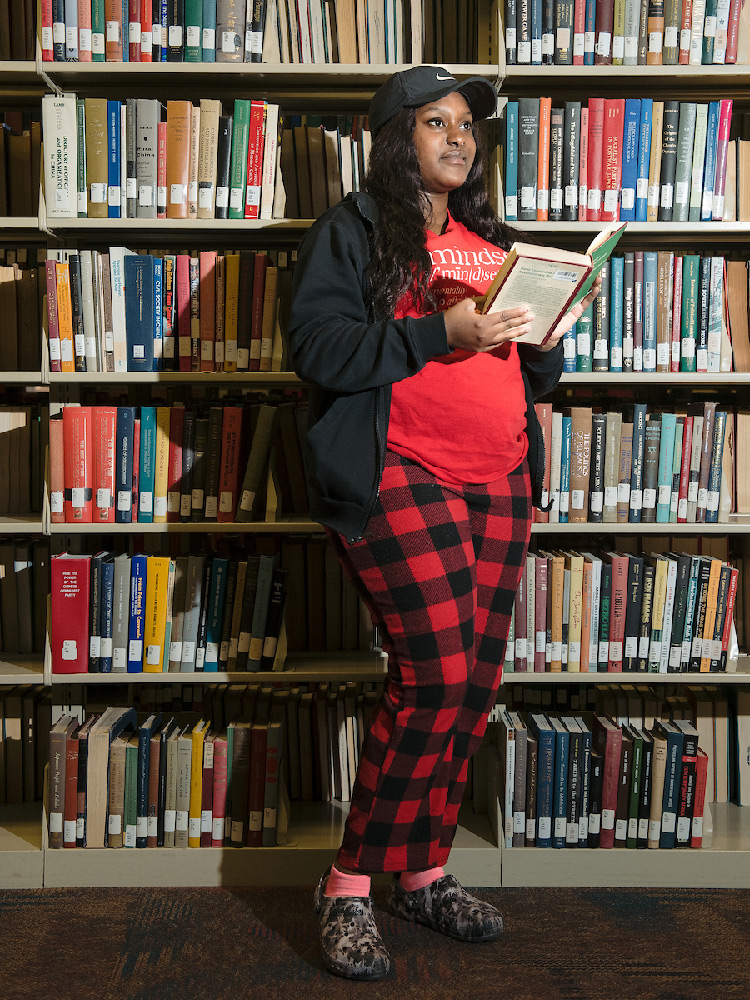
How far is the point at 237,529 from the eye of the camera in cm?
191

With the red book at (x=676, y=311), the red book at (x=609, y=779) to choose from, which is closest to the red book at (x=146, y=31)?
the red book at (x=676, y=311)

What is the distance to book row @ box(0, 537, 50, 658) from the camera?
2154 mm

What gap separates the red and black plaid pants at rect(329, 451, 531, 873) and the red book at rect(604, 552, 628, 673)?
0.42m

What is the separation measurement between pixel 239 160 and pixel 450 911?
5.50 ft

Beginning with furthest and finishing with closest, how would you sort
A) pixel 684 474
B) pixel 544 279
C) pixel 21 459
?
pixel 21 459 < pixel 684 474 < pixel 544 279

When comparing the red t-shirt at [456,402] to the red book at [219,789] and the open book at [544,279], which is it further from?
the red book at [219,789]

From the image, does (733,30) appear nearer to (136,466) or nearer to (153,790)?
(136,466)

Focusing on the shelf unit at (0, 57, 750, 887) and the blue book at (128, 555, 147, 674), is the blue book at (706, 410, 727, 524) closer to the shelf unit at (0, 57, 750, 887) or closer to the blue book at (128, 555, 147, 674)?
the shelf unit at (0, 57, 750, 887)

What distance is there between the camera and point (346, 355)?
139 cm

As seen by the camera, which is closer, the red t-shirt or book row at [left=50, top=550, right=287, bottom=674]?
the red t-shirt

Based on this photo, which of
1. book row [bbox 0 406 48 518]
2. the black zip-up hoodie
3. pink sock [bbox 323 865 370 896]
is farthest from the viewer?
book row [bbox 0 406 48 518]

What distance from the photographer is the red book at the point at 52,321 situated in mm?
1880

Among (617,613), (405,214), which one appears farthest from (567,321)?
(617,613)

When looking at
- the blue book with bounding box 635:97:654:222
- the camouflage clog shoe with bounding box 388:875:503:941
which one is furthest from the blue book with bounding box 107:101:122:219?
the camouflage clog shoe with bounding box 388:875:503:941
